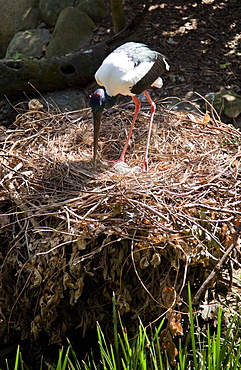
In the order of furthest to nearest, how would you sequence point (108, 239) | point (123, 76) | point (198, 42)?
point (198, 42)
point (123, 76)
point (108, 239)

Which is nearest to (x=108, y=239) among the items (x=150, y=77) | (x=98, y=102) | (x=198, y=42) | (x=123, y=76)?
(x=98, y=102)

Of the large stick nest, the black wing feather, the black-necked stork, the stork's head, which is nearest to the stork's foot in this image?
the black-necked stork

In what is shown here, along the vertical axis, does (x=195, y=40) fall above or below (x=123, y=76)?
below

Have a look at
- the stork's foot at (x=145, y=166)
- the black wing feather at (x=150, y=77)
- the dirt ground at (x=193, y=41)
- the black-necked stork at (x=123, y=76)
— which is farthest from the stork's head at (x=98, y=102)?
the dirt ground at (x=193, y=41)

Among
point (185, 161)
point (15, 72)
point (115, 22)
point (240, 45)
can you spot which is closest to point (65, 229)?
point (185, 161)

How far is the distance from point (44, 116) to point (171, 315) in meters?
2.29

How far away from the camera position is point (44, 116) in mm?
4328

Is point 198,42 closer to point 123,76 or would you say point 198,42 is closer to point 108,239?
point 123,76

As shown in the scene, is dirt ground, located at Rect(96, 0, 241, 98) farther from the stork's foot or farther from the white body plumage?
the stork's foot

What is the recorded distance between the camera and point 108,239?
9.12ft

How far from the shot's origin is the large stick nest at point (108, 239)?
2.80 meters

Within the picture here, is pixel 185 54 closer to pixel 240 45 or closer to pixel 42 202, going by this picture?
pixel 240 45

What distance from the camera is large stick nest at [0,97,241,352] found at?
2803mm

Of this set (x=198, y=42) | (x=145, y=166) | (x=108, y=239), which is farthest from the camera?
(x=198, y=42)
